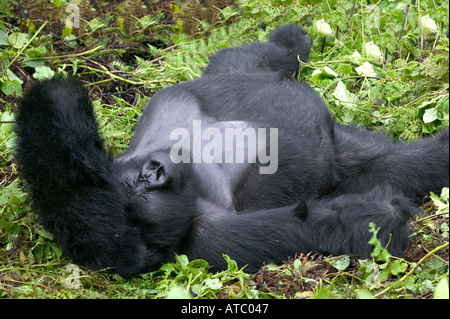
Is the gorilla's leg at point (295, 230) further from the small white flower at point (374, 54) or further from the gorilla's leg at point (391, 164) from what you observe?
the small white flower at point (374, 54)

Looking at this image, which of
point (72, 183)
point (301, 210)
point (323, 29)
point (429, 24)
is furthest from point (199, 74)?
point (72, 183)

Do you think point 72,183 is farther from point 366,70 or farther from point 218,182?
point 366,70

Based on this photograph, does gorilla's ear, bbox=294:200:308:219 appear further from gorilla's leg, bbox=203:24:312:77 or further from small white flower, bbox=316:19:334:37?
small white flower, bbox=316:19:334:37

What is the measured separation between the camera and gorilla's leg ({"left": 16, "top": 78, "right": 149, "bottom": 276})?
8.64 feet

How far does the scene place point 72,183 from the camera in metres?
2.63

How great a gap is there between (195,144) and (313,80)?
4.09ft

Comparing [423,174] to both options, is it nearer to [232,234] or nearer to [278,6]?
[232,234]

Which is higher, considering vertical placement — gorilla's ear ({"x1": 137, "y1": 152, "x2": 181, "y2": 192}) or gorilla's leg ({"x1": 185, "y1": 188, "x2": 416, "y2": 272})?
gorilla's ear ({"x1": 137, "y1": 152, "x2": 181, "y2": 192})

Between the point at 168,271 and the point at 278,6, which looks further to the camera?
the point at 278,6

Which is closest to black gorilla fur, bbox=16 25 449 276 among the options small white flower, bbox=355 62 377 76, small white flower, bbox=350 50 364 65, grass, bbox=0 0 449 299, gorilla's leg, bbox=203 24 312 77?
grass, bbox=0 0 449 299

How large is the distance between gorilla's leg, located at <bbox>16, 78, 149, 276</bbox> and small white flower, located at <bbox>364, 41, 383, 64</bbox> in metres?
2.04

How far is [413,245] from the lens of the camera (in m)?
2.74

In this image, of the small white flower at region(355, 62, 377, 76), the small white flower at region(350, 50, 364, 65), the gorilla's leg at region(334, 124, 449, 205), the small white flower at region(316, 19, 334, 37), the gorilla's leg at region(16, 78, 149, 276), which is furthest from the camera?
the small white flower at region(316, 19, 334, 37)

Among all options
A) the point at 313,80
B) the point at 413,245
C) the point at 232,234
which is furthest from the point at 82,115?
the point at 313,80
